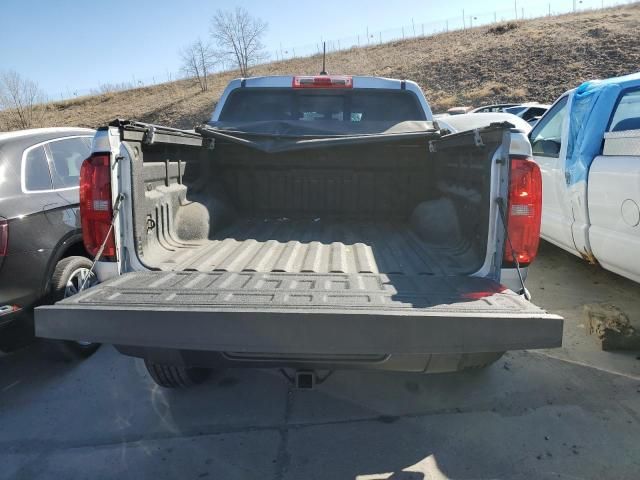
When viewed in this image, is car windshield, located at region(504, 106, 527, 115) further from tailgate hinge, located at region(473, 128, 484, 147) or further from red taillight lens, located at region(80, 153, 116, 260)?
red taillight lens, located at region(80, 153, 116, 260)

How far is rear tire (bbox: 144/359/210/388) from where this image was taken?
3.04 meters

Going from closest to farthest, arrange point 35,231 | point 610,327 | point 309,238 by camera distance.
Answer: point 35,231 → point 309,238 → point 610,327

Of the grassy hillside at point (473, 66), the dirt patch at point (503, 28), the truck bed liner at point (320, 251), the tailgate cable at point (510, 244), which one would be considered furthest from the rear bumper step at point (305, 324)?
the dirt patch at point (503, 28)

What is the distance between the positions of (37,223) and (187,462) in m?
2.20

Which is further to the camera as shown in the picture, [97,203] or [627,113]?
[627,113]

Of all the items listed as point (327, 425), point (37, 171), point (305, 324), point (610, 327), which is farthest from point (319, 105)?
point (610, 327)

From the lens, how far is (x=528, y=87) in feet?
85.9

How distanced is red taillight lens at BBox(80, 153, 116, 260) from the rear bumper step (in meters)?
0.59

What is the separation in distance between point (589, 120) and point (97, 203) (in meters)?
4.34

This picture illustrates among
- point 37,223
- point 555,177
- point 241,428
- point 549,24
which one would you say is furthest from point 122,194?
point 549,24

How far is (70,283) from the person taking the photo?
3.91 meters

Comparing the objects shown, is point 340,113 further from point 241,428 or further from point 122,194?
point 241,428

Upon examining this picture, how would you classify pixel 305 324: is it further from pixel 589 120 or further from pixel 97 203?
pixel 589 120

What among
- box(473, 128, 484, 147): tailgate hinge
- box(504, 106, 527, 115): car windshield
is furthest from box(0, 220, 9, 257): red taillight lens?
box(504, 106, 527, 115): car windshield
